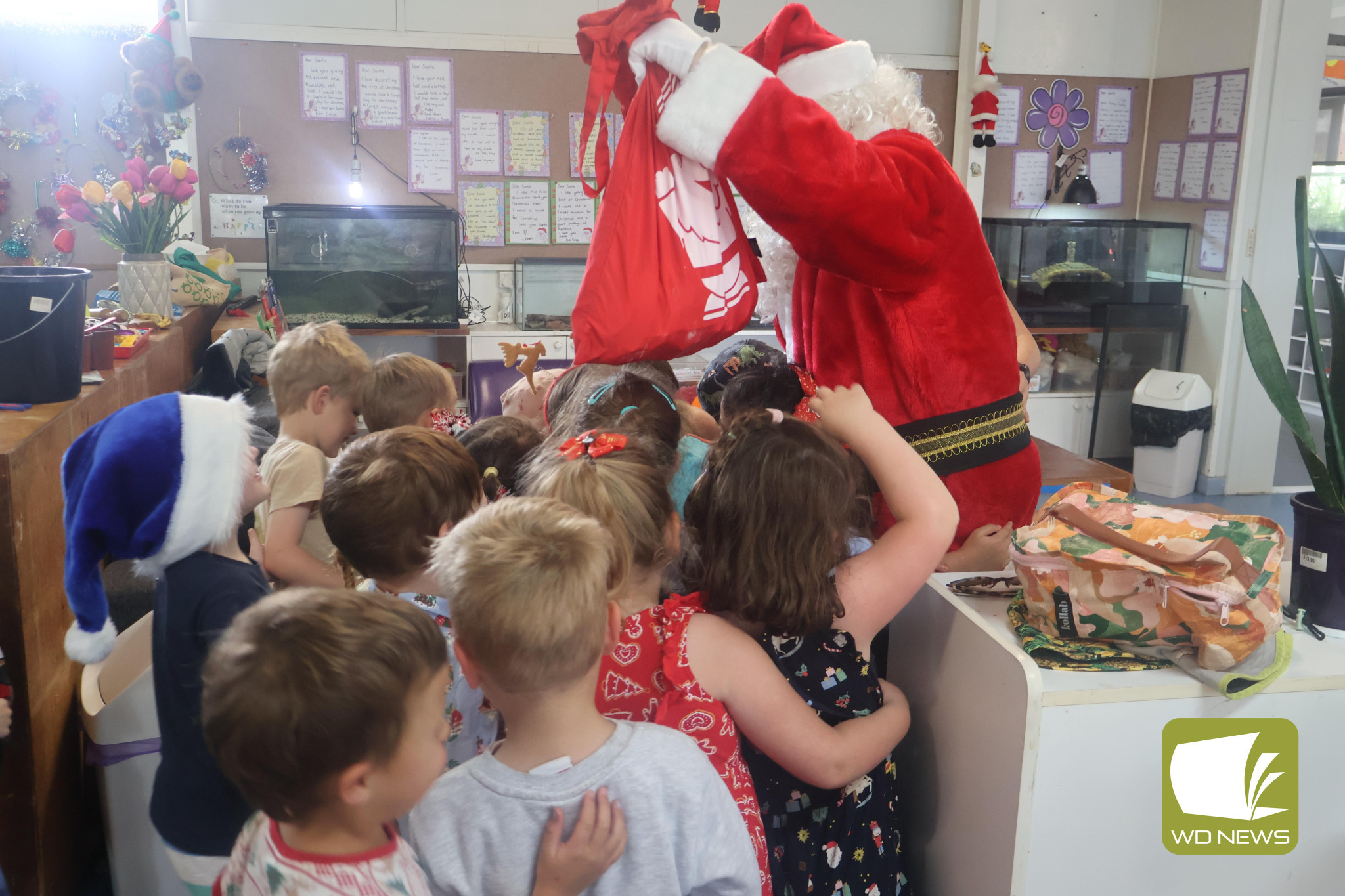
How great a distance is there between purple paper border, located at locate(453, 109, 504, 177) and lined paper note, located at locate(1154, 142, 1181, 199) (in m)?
3.19

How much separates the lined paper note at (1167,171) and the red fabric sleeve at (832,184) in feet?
13.2

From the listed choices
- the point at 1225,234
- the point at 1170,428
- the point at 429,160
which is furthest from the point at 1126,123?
the point at 429,160

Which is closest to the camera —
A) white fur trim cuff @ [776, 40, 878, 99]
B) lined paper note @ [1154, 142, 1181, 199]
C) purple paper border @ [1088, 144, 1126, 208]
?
white fur trim cuff @ [776, 40, 878, 99]

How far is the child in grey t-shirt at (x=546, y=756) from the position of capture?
884 millimetres

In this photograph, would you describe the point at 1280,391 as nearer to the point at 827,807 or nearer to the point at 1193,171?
the point at 827,807

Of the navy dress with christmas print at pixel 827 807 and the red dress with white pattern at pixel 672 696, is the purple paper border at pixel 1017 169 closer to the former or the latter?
the navy dress with christmas print at pixel 827 807

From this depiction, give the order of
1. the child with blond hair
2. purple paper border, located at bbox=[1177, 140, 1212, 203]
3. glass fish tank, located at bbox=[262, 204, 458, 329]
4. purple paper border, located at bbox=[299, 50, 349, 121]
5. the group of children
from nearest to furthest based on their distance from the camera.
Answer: the group of children < the child with blond hair < glass fish tank, located at bbox=[262, 204, 458, 329] < purple paper border, located at bbox=[299, 50, 349, 121] < purple paper border, located at bbox=[1177, 140, 1212, 203]

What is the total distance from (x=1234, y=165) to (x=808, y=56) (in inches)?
144

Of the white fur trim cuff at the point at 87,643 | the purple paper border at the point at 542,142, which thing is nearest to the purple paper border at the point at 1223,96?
the purple paper border at the point at 542,142

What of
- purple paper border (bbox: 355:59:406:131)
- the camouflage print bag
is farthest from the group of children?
purple paper border (bbox: 355:59:406:131)

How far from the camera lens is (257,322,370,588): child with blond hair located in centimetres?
179

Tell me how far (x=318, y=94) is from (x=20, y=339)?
2.98 metres

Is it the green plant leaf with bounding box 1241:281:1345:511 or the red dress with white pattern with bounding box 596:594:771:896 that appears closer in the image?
the red dress with white pattern with bounding box 596:594:771:896

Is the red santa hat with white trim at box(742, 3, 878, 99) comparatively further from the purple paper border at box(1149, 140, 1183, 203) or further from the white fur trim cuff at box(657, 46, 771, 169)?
the purple paper border at box(1149, 140, 1183, 203)
